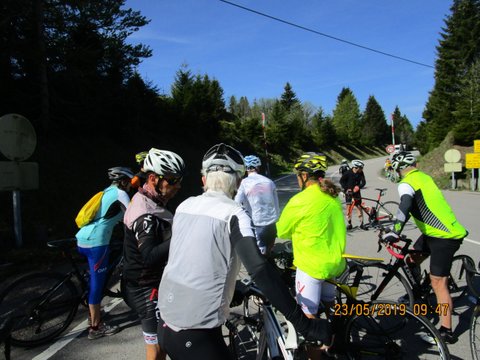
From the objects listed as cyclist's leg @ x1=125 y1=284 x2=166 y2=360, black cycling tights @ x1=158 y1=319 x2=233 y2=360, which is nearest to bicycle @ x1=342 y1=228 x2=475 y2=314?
cyclist's leg @ x1=125 y1=284 x2=166 y2=360

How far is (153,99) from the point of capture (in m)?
20.9

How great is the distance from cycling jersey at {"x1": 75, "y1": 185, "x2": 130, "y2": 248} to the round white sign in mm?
5009

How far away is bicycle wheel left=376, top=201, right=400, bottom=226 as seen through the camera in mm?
10422

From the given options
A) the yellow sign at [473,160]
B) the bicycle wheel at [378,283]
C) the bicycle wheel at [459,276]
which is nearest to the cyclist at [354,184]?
the bicycle wheel at [459,276]

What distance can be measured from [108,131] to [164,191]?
15.7 meters

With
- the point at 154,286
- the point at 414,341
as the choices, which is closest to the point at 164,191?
the point at 154,286

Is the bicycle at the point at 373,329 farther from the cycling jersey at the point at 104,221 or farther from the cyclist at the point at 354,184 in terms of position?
the cyclist at the point at 354,184

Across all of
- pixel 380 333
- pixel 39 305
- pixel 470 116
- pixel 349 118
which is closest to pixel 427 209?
pixel 380 333

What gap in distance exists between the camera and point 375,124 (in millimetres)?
82375

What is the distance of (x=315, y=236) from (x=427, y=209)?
1.74m

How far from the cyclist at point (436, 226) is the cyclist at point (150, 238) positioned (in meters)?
2.68

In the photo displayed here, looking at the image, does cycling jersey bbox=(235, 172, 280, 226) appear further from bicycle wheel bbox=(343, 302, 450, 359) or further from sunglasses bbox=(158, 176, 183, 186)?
sunglasses bbox=(158, 176, 183, 186)

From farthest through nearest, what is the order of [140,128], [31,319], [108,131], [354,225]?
[140,128] → [108,131] → [354,225] → [31,319]

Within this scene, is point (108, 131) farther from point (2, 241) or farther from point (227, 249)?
point (227, 249)
